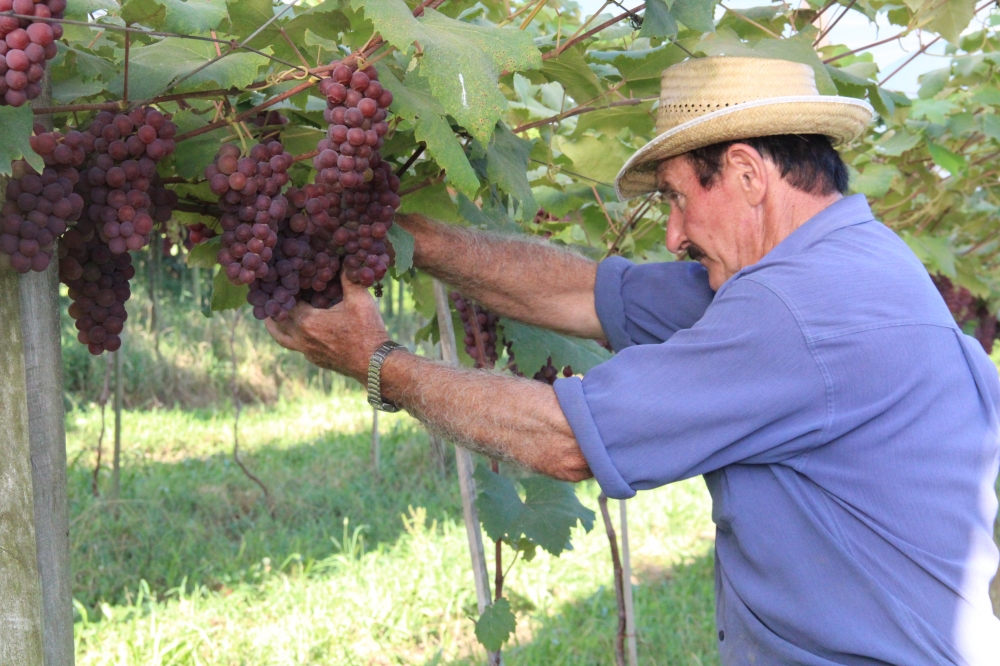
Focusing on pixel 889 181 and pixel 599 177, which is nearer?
pixel 599 177

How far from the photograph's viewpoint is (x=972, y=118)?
4023mm

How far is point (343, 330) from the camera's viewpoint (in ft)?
6.22

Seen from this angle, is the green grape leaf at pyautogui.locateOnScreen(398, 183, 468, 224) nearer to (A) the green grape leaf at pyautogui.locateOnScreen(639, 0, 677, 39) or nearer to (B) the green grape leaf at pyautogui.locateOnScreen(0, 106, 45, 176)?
(A) the green grape leaf at pyautogui.locateOnScreen(639, 0, 677, 39)

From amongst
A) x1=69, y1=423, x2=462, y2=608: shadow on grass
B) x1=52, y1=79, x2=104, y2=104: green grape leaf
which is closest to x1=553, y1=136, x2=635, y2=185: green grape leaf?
x1=52, y1=79, x2=104, y2=104: green grape leaf

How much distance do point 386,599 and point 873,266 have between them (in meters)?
3.16

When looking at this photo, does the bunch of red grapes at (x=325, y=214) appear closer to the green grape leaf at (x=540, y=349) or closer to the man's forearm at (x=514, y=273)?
the man's forearm at (x=514, y=273)

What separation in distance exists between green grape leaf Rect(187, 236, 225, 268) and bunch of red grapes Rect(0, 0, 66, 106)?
2.42ft

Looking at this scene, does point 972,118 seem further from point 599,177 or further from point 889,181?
point 599,177

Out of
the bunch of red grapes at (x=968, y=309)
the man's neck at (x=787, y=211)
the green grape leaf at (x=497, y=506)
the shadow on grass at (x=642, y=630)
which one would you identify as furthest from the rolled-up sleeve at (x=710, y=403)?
the bunch of red grapes at (x=968, y=309)

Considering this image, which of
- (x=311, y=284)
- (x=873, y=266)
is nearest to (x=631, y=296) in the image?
(x=873, y=266)

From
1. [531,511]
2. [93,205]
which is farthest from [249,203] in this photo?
[531,511]

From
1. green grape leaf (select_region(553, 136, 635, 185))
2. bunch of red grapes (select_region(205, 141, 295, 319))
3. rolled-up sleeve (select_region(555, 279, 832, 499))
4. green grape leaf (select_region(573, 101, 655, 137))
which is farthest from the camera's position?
green grape leaf (select_region(553, 136, 635, 185))

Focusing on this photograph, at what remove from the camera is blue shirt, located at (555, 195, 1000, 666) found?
65.6 inches

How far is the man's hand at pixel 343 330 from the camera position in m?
1.88
